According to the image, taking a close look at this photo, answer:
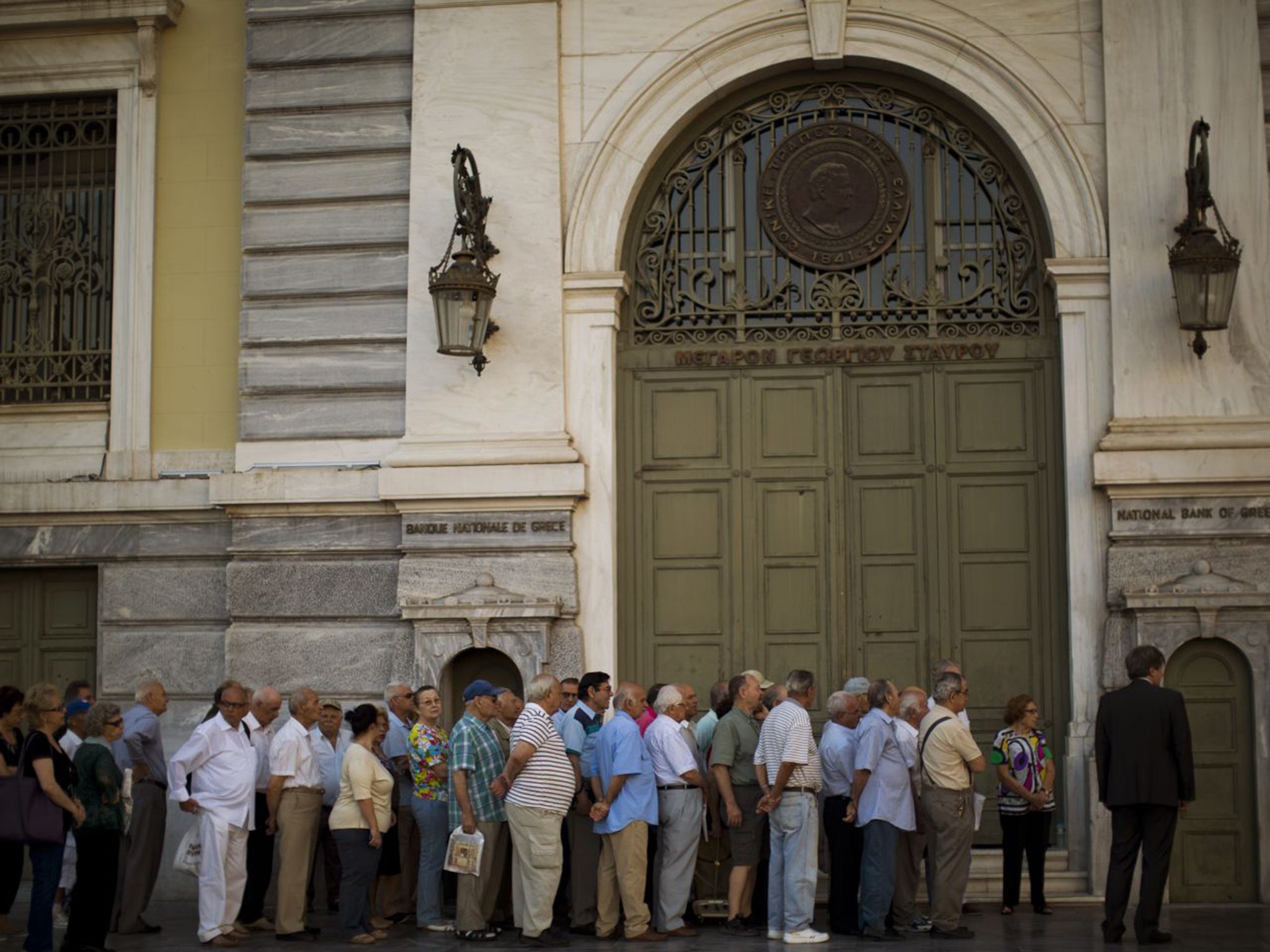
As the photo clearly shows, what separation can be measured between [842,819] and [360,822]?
3.32 meters

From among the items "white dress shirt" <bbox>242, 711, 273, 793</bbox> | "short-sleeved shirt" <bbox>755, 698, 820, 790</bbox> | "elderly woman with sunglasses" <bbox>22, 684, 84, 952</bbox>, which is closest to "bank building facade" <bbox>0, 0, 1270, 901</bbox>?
"white dress shirt" <bbox>242, 711, 273, 793</bbox>

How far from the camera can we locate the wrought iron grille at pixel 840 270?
15.5 metres

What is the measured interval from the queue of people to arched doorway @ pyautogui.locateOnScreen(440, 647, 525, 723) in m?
1.51

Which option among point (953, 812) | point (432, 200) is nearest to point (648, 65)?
point (432, 200)

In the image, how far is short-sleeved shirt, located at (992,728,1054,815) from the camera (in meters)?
13.4

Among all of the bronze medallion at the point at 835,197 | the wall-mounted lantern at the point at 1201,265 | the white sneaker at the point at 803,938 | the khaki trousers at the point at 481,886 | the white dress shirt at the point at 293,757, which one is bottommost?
the white sneaker at the point at 803,938

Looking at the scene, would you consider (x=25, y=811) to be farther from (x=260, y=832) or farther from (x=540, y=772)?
(x=540, y=772)

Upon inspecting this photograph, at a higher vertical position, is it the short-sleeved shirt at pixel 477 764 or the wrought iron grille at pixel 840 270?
the wrought iron grille at pixel 840 270

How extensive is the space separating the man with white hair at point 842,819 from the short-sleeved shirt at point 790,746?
0.27 meters

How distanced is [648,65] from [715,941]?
7.26 metres

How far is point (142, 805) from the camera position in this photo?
13445 mm

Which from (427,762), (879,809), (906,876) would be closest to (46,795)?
(427,762)

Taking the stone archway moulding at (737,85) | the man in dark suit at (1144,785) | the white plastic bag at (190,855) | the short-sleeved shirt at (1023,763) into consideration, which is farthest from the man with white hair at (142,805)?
the man in dark suit at (1144,785)

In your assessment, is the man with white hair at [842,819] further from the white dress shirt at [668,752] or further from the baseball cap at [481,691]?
the baseball cap at [481,691]
